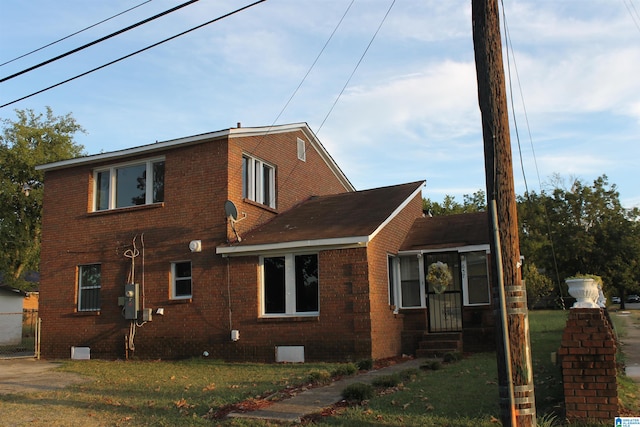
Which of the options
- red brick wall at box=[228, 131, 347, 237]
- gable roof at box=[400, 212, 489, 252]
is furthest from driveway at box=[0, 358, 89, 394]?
gable roof at box=[400, 212, 489, 252]

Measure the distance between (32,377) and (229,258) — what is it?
530 cm

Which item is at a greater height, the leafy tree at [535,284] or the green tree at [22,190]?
the green tree at [22,190]

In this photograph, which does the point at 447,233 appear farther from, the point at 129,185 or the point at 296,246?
the point at 129,185

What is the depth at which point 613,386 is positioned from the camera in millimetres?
6398

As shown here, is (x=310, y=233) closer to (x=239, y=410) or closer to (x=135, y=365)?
(x=135, y=365)

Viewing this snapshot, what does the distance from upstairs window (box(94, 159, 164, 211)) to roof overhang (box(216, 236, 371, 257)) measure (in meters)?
3.17

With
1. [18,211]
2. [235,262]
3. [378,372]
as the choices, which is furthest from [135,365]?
[18,211]

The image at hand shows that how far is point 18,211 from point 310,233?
1125 inches

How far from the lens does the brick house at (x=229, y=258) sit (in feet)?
46.7

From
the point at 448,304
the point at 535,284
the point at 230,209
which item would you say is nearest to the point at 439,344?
the point at 448,304

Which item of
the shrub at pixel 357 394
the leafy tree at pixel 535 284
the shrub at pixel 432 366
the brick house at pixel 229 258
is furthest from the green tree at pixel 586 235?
the shrub at pixel 357 394

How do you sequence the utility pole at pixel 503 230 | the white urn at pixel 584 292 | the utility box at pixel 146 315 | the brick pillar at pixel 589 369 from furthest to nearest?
the utility box at pixel 146 315
the white urn at pixel 584 292
the brick pillar at pixel 589 369
the utility pole at pixel 503 230

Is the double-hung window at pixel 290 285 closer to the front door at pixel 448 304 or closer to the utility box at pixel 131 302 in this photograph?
the front door at pixel 448 304

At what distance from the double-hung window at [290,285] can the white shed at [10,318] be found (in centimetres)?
1706
